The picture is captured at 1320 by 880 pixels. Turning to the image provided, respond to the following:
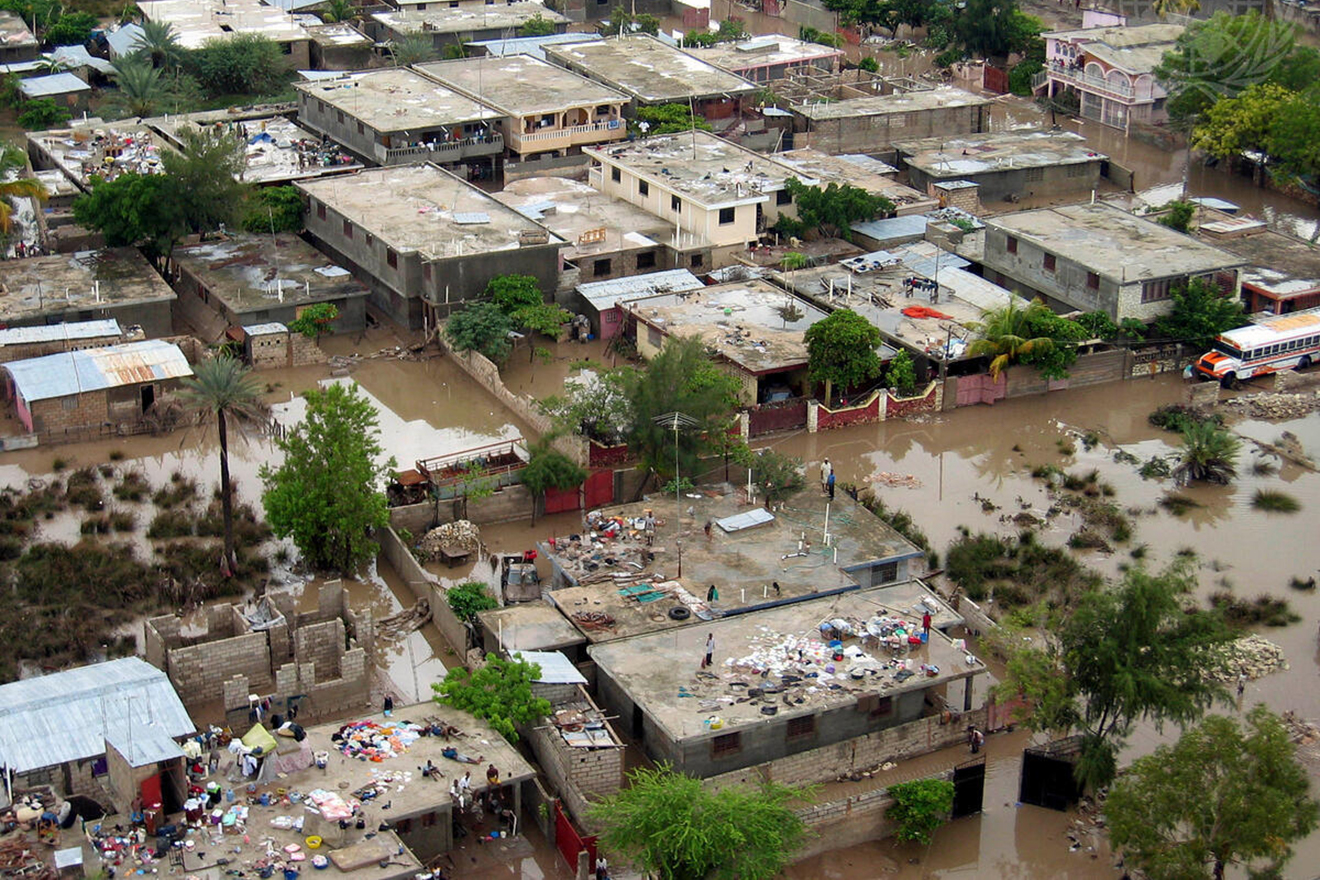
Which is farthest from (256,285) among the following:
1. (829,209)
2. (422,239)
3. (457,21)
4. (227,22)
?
(457,21)

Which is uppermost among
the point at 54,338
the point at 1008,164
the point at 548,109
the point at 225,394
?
the point at 548,109

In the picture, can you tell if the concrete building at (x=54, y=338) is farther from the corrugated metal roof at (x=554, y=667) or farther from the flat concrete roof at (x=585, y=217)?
the corrugated metal roof at (x=554, y=667)

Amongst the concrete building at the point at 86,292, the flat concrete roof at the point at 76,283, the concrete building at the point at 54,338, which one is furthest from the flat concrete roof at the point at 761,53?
the concrete building at the point at 54,338

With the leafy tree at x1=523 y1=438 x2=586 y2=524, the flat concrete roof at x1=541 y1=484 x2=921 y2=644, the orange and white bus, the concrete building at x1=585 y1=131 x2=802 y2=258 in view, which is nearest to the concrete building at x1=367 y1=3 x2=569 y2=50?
the concrete building at x1=585 y1=131 x2=802 y2=258

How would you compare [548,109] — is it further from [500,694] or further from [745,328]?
[500,694]

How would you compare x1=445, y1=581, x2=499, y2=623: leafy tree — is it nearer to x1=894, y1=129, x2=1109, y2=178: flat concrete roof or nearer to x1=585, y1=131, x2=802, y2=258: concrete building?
x1=585, y1=131, x2=802, y2=258: concrete building

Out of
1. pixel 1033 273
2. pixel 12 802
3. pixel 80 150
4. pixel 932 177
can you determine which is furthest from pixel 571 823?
pixel 80 150

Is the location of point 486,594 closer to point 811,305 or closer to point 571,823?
point 571,823
